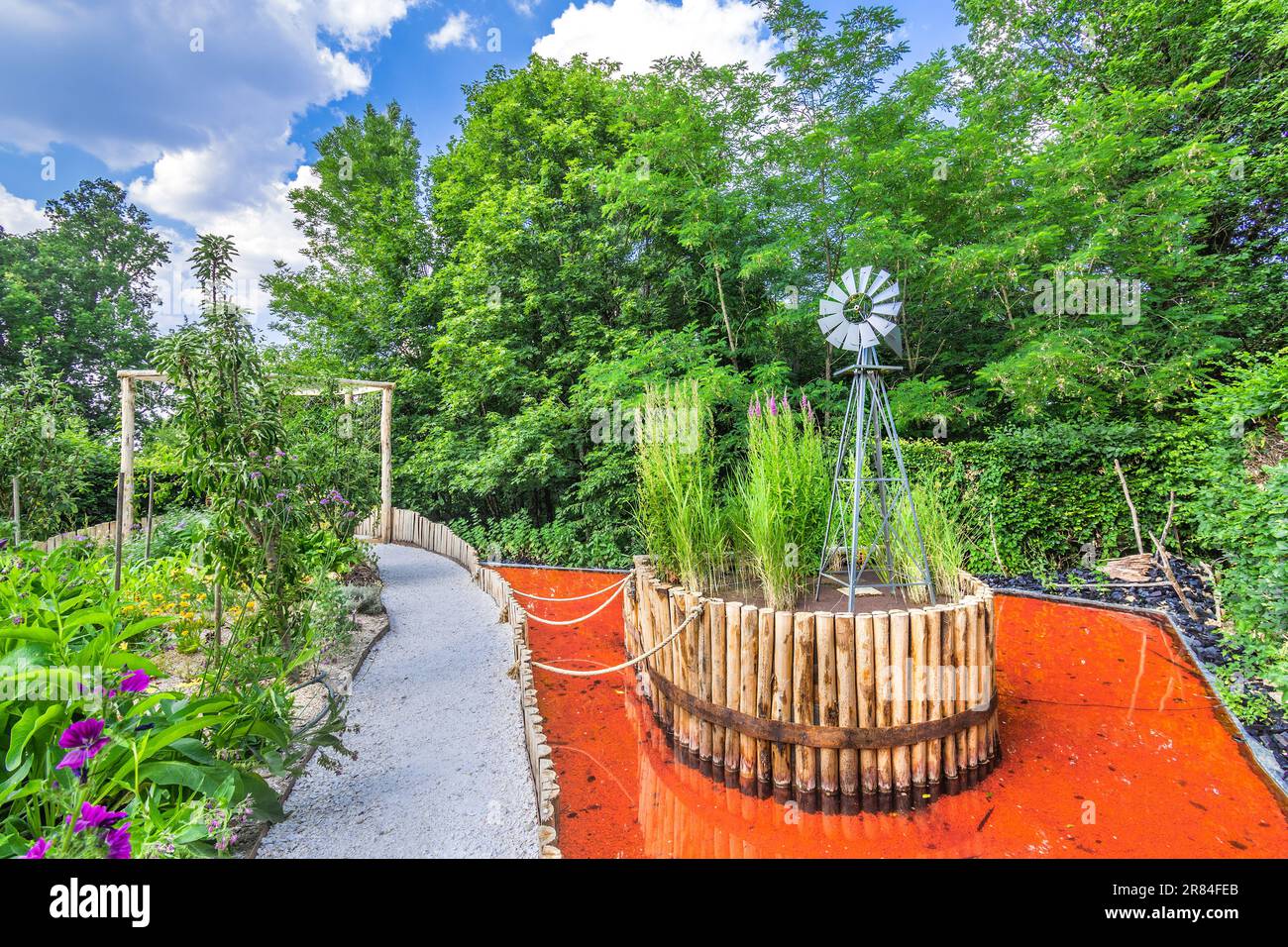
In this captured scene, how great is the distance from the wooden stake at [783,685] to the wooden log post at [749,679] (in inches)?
4.2

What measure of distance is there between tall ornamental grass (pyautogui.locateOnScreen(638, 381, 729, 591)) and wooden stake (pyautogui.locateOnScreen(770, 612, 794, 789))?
848 millimetres

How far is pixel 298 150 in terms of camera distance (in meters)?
8.95

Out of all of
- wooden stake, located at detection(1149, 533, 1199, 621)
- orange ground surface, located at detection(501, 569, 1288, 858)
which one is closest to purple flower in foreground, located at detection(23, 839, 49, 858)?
orange ground surface, located at detection(501, 569, 1288, 858)

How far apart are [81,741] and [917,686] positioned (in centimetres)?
329

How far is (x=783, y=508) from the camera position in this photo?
11.9 ft

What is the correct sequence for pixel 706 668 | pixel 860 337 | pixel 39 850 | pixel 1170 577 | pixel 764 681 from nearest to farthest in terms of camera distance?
pixel 39 850, pixel 764 681, pixel 706 668, pixel 860 337, pixel 1170 577

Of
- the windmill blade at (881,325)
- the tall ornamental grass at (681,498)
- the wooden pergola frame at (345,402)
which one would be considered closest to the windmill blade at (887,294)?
the windmill blade at (881,325)

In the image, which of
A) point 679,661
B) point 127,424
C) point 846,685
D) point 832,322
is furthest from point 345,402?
point 846,685

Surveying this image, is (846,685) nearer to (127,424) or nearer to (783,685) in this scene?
(783,685)
